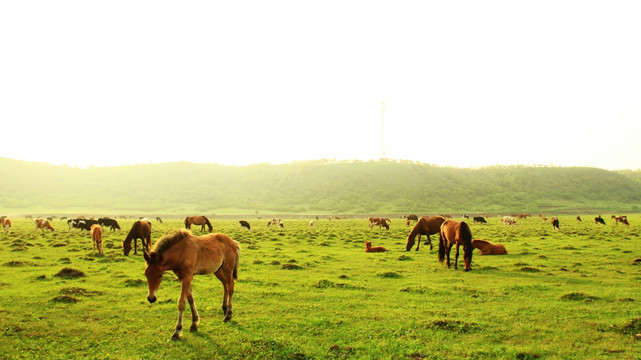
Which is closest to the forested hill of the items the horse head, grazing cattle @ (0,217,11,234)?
grazing cattle @ (0,217,11,234)

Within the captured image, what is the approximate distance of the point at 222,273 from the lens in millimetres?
10453

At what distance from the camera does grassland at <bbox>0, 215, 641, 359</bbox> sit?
28.1 ft

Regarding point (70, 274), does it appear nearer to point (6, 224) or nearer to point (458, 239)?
point (458, 239)

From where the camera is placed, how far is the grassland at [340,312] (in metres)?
8.56

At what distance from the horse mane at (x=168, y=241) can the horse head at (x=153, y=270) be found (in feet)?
0.80

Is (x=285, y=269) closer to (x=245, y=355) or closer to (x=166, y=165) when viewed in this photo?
(x=245, y=355)

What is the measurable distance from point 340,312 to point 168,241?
558cm

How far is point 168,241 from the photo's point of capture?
9180 millimetres

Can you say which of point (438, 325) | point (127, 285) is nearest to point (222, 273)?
point (438, 325)

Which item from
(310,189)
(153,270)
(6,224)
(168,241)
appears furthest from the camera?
(310,189)

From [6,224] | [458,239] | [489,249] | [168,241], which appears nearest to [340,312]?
[168,241]

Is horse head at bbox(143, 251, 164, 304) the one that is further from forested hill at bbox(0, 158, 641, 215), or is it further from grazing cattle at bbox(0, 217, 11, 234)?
forested hill at bbox(0, 158, 641, 215)

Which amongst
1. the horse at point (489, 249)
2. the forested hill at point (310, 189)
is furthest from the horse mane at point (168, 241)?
the forested hill at point (310, 189)

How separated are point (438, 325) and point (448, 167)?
171 m
